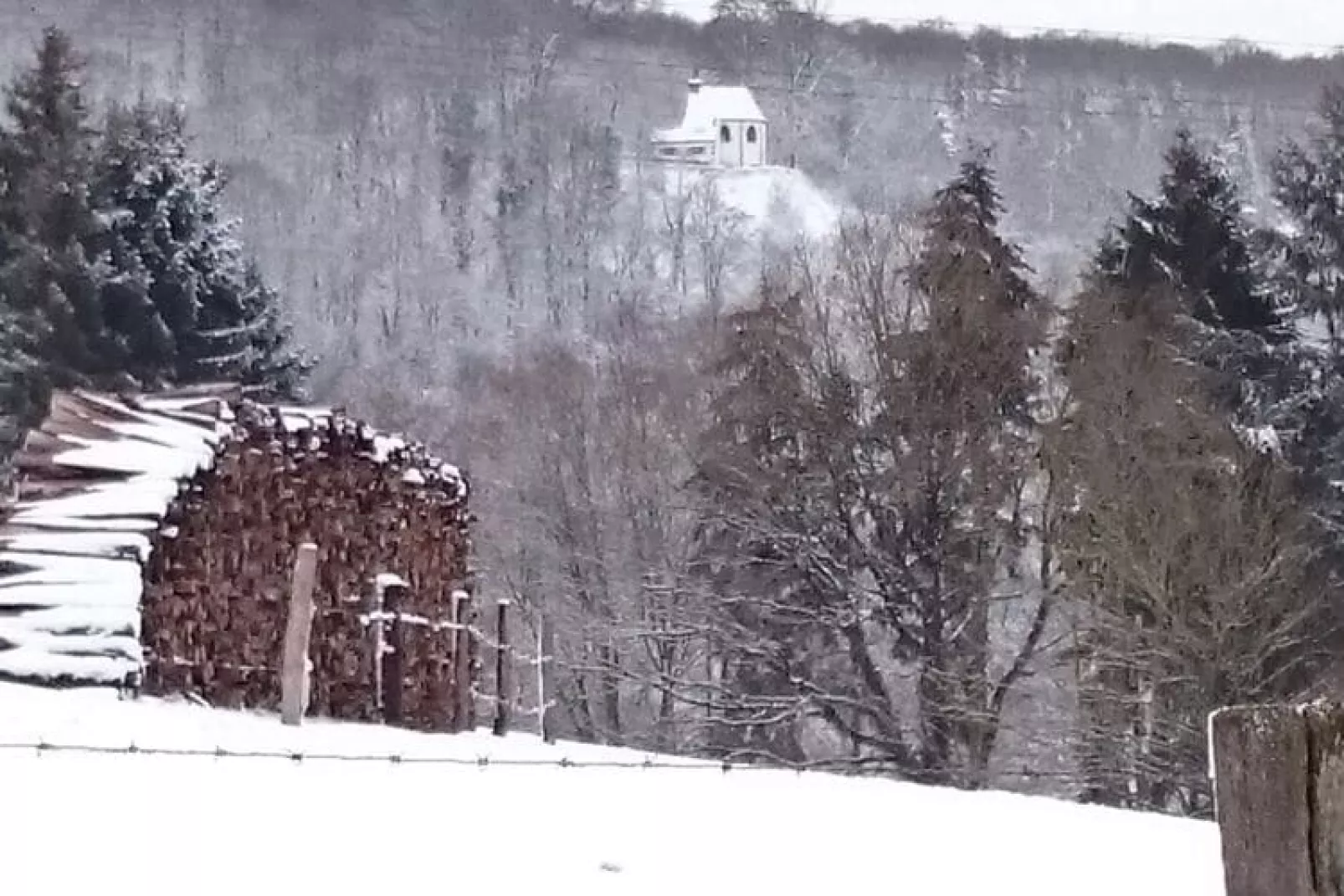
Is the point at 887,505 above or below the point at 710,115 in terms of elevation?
below

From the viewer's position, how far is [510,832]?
6.27 meters

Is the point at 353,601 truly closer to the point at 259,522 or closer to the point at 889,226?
the point at 259,522

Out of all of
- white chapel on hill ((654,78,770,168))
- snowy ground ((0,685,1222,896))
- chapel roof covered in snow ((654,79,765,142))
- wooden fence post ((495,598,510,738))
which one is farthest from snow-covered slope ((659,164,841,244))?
snowy ground ((0,685,1222,896))

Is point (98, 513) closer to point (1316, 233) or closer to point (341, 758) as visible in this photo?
point (341, 758)

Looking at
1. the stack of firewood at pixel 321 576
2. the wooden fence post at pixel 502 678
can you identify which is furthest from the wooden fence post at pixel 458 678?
the wooden fence post at pixel 502 678

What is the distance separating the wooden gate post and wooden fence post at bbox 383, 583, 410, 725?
11229mm

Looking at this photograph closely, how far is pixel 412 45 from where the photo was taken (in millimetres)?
100188

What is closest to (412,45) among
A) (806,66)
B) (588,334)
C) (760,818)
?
(806,66)

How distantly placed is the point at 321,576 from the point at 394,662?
0.93 m

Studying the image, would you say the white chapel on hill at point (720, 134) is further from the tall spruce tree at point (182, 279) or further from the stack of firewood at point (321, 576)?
the stack of firewood at point (321, 576)

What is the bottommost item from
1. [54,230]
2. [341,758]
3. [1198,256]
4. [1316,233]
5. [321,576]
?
[321,576]

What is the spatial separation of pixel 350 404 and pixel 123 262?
20232mm

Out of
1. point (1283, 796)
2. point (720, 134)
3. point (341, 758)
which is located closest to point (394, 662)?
point (341, 758)

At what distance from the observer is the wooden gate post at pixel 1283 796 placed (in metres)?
2.83
